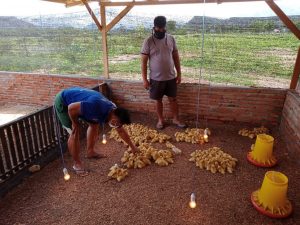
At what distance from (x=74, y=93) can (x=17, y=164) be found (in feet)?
3.69

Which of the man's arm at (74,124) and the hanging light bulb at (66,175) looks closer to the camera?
the man's arm at (74,124)

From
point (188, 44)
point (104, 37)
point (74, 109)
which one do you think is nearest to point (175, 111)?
point (188, 44)

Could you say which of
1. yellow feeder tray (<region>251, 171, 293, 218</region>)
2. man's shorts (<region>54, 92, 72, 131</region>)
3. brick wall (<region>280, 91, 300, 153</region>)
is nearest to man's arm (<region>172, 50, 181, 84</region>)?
brick wall (<region>280, 91, 300, 153</region>)

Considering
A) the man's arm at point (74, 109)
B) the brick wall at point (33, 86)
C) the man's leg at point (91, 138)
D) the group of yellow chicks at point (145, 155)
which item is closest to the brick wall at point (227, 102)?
the group of yellow chicks at point (145, 155)

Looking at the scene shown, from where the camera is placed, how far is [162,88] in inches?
166

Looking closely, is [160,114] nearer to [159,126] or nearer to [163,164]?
[159,126]

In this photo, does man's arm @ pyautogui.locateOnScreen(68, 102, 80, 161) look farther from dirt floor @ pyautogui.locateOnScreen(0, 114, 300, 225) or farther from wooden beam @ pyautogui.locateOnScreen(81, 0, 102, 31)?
wooden beam @ pyautogui.locateOnScreen(81, 0, 102, 31)

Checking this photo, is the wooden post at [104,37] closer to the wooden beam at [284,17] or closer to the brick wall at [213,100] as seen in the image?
the brick wall at [213,100]

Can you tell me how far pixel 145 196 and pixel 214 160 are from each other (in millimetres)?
1077

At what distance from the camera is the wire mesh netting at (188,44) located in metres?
4.71

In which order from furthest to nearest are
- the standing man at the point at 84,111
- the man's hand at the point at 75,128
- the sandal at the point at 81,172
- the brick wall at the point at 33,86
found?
the brick wall at the point at 33,86, the sandal at the point at 81,172, the man's hand at the point at 75,128, the standing man at the point at 84,111

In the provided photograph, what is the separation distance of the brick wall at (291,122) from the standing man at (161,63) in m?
1.79

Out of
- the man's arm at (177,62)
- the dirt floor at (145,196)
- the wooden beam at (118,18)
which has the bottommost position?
the dirt floor at (145,196)

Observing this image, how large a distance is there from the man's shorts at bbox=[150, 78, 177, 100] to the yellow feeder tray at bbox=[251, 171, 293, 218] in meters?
2.20
